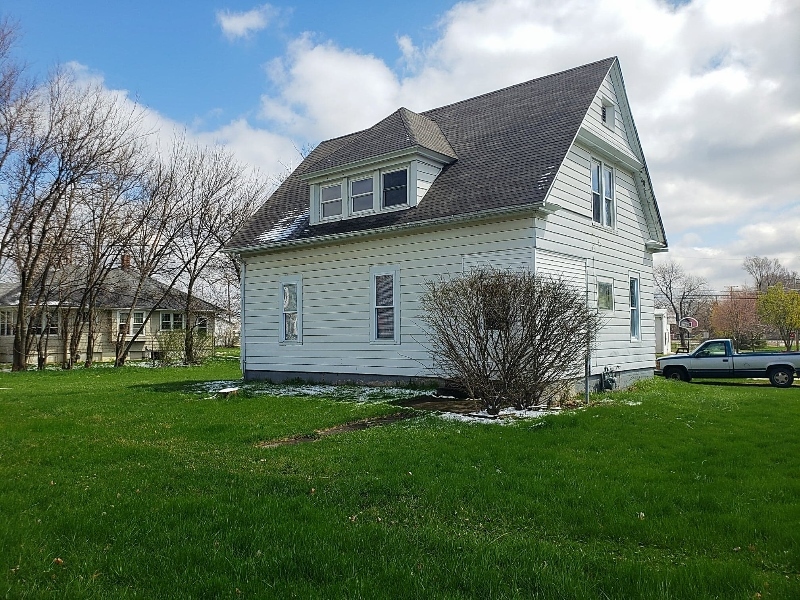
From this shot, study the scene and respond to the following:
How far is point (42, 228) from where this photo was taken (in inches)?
995

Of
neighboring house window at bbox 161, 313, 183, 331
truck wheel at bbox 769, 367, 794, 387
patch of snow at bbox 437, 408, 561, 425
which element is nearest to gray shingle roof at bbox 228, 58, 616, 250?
patch of snow at bbox 437, 408, 561, 425

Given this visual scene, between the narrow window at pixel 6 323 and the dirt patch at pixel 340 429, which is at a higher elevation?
the narrow window at pixel 6 323

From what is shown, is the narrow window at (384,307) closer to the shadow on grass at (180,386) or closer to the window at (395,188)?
the window at (395,188)

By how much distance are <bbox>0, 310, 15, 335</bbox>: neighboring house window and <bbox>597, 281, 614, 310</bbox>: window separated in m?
32.9

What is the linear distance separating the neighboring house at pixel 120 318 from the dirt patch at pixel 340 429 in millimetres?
22963

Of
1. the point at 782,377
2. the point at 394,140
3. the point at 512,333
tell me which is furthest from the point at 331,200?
the point at 782,377

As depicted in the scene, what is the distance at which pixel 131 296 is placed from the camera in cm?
3609

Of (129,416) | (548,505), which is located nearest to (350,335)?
(129,416)

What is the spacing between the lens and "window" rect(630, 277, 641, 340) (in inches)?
677

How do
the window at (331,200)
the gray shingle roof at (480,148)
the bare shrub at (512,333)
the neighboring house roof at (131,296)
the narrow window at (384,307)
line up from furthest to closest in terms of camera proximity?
the neighboring house roof at (131,296) < the window at (331,200) < the narrow window at (384,307) < the gray shingle roof at (480,148) < the bare shrub at (512,333)

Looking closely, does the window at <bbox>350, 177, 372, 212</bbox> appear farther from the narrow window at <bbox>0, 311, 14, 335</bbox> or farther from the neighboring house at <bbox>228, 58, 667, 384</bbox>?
the narrow window at <bbox>0, 311, 14, 335</bbox>

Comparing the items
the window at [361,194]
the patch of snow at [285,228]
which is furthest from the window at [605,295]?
the patch of snow at [285,228]

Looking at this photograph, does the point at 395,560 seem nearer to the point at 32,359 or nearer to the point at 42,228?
the point at 42,228

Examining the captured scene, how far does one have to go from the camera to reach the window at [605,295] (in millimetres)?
15198
